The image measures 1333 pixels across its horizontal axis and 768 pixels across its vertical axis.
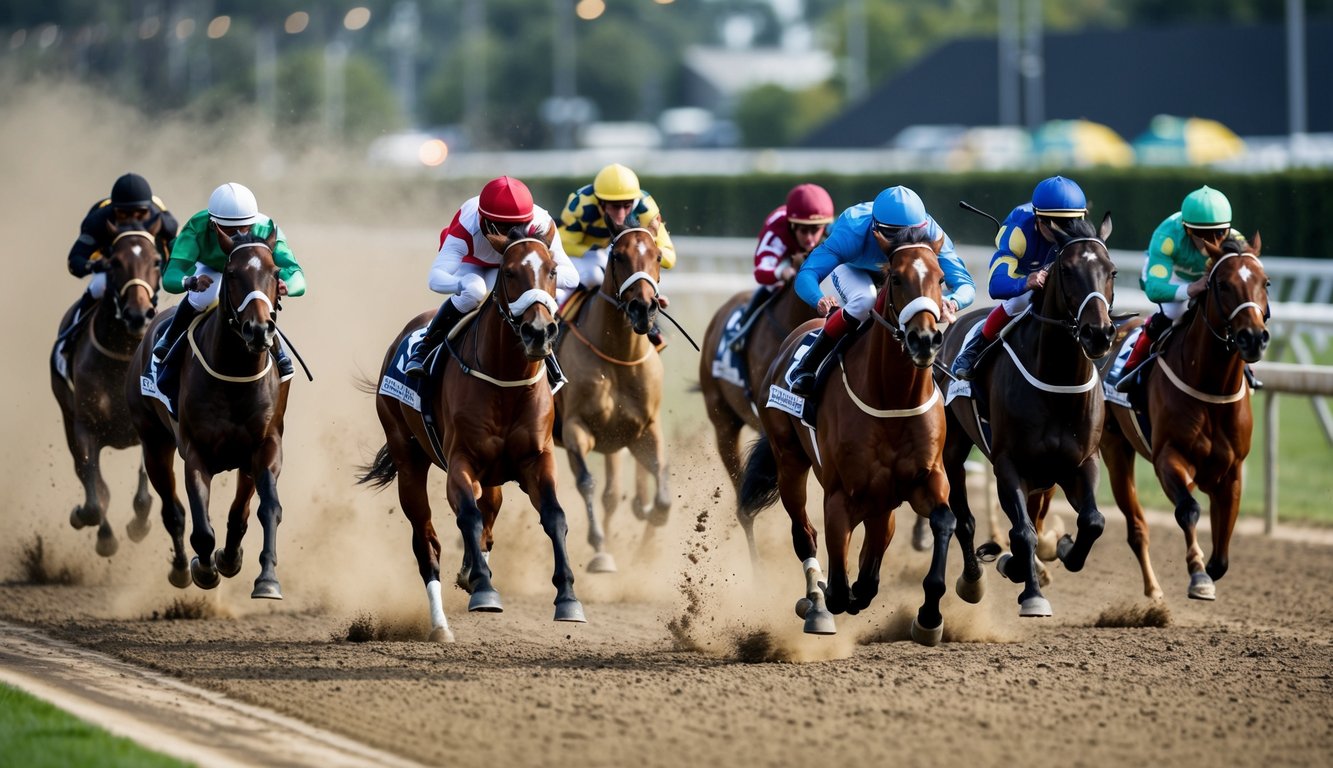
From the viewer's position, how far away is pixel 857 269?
816cm

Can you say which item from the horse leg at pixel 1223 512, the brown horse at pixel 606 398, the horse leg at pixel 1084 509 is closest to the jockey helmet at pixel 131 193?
the brown horse at pixel 606 398

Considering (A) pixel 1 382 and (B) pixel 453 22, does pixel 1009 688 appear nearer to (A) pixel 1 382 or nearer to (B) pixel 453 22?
(A) pixel 1 382

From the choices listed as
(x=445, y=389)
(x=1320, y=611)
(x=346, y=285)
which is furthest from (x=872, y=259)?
(x=346, y=285)

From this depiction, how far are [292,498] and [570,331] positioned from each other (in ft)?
7.97

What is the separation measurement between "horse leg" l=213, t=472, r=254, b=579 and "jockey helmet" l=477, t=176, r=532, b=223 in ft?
6.29

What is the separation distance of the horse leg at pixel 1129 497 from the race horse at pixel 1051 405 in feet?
3.35

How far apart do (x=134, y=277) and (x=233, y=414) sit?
64.9 inches

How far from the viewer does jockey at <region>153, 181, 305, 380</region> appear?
873 cm

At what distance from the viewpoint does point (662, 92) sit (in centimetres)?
9225

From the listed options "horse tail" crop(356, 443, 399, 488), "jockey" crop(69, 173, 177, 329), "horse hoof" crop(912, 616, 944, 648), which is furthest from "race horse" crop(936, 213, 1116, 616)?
"jockey" crop(69, 173, 177, 329)

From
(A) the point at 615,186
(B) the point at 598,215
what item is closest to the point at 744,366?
(B) the point at 598,215

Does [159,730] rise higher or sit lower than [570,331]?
lower

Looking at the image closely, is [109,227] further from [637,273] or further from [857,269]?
[857,269]

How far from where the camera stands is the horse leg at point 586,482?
10125 mm
